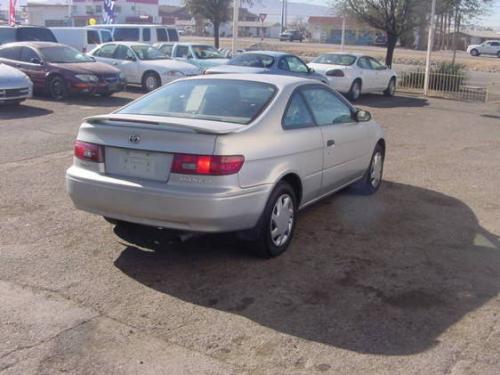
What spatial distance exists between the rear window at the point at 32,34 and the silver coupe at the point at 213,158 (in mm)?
16327

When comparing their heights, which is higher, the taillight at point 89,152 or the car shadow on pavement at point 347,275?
the taillight at point 89,152

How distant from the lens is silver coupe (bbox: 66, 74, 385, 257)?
189 inches

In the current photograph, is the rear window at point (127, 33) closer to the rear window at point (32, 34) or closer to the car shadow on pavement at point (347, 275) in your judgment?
the rear window at point (32, 34)

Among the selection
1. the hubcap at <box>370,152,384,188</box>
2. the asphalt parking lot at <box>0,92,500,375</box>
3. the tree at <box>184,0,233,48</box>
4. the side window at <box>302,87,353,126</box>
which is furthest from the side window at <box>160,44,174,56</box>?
the side window at <box>302,87,353,126</box>

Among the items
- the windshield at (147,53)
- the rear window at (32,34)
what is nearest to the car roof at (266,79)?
the windshield at (147,53)

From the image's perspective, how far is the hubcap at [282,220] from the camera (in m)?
5.38

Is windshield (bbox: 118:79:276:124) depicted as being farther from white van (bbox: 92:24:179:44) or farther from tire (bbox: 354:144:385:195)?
white van (bbox: 92:24:179:44)

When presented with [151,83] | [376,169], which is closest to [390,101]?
[151,83]

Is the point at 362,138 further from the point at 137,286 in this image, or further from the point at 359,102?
the point at 359,102

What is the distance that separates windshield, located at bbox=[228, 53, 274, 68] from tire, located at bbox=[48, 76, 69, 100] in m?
4.40

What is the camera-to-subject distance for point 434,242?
609 cm

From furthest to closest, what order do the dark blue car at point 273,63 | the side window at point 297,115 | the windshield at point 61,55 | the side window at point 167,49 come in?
the side window at point 167,49
the dark blue car at point 273,63
the windshield at point 61,55
the side window at point 297,115

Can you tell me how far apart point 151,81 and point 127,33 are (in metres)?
8.58

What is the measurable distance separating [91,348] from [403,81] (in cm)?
2209
